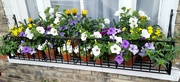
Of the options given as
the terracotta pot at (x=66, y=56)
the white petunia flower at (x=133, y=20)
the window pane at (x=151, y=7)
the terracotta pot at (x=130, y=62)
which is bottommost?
the terracotta pot at (x=130, y=62)

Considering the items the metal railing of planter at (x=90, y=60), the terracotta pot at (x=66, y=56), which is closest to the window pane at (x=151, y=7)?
the metal railing of planter at (x=90, y=60)

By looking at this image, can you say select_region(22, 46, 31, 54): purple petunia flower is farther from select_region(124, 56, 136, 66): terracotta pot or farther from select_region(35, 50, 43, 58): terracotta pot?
select_region(124, 56, 136, 66): terracotta pot

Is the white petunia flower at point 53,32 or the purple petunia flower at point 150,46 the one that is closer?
the purple petunia flower at point 150,46

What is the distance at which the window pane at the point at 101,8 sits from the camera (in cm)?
195

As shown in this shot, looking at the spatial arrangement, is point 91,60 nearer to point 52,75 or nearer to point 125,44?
point 125,44

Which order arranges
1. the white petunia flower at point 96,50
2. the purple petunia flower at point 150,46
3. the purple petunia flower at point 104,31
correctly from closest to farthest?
the purple petunia flower at point 150,46, the white petunia flower at point 96,50, the purple petunia flower at point 104,31

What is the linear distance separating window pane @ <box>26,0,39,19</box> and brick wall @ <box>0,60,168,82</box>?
24.6 inches

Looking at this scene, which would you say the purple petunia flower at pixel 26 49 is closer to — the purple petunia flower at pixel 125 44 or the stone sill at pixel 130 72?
the stone sill at pixel 130 72

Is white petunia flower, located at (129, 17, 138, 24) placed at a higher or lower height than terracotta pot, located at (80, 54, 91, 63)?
higher

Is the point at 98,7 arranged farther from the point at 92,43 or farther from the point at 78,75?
the point at 78,75

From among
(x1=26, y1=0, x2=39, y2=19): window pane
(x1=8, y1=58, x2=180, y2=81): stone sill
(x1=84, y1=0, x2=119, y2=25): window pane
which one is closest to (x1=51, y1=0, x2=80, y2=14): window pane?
(x1=84, y1=0, x2=119, y2=25): window pane

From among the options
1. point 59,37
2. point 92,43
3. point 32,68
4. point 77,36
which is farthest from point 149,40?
point 32,68

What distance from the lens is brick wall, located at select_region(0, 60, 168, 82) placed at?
2014 millimetres

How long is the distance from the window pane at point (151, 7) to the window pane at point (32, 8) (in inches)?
46.5
